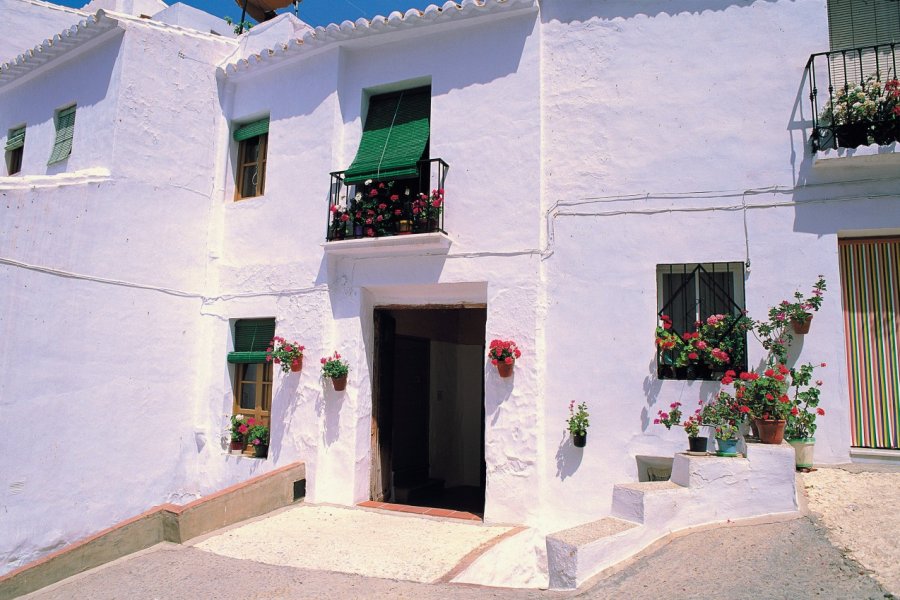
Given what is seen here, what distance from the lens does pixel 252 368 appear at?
388 inches

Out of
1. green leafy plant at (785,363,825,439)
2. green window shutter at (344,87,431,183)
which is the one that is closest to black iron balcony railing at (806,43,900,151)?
green leafy plant at (785,363,825,439)

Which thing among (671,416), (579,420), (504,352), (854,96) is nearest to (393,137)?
(504,352)

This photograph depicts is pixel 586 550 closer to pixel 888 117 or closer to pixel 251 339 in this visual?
pixel 888 117

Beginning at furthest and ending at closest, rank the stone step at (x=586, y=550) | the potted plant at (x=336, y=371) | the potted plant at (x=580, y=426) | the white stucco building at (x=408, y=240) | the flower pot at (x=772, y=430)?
the potted plant at (x=336, y=371), the potted plant at (x=580, y=426), the white stucco building at (x=408, y=240), the flower pot at (x=772, y=430), the stone step at (x=586, y=550)

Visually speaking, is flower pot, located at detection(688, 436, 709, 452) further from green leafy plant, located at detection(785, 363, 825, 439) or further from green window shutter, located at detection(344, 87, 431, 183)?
green window shutter, located at detection(344, 87, 431, 183)

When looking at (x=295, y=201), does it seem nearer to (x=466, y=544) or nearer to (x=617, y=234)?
(x=617, y=234)

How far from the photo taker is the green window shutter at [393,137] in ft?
28.1

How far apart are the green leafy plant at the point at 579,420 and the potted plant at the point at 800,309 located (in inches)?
86.2

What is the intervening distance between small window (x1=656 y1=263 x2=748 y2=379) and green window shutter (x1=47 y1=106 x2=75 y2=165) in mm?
9025

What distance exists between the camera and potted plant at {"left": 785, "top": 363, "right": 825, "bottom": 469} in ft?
20.8

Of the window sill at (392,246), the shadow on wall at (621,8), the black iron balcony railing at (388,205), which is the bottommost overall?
the window sill at (392,246)

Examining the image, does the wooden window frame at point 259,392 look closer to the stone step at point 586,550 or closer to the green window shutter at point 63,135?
the green window shutter at point 63,135

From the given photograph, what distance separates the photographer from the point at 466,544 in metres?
6.68

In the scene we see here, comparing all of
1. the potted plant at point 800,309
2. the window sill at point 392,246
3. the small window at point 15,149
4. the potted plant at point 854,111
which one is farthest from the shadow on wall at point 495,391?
the small window at point 15,149
